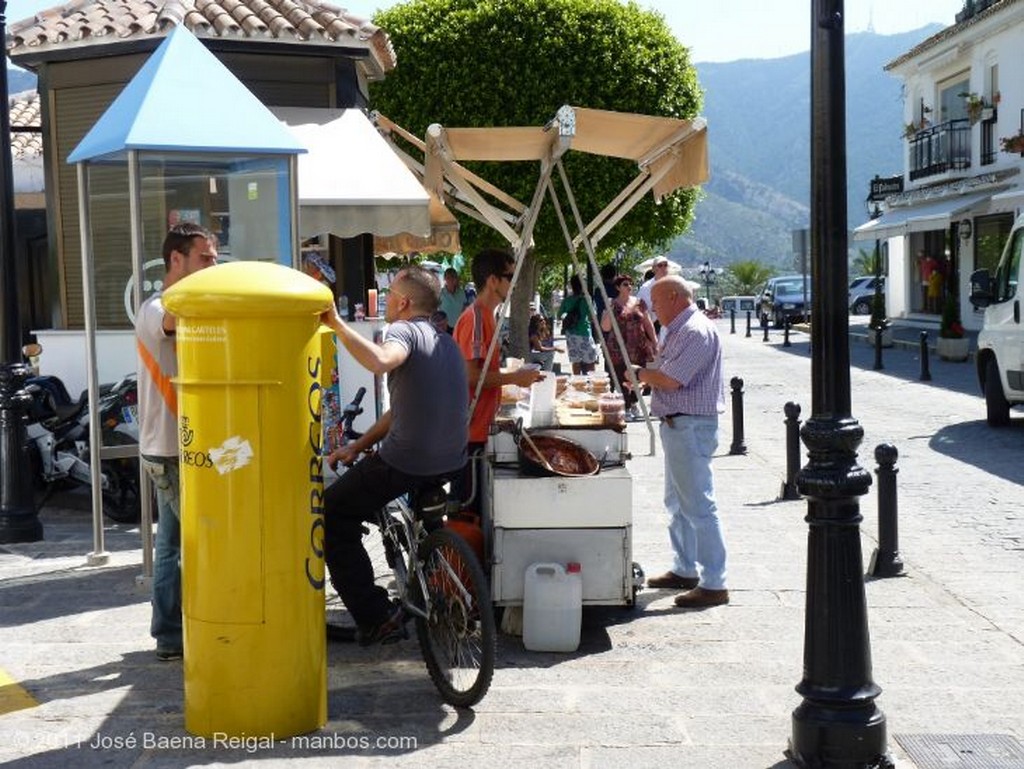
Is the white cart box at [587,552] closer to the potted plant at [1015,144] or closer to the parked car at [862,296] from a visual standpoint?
the potted plant at [1015,144]

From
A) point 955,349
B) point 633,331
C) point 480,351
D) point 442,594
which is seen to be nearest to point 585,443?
point 480,351

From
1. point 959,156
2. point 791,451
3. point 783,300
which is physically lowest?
point 791,451

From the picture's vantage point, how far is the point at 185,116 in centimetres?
710

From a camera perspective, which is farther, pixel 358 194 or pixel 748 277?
pixel 748 277

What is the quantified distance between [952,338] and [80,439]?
19525mm

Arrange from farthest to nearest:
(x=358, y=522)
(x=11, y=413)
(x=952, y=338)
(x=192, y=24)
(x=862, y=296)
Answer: (x=862, y=296) → (x=952, y=338) → (x=192, y=24) → (x=11, y=413) → (x=358, y=522)

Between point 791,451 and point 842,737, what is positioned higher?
point 791,451

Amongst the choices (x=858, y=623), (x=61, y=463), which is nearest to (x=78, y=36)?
(x=61, y=463)

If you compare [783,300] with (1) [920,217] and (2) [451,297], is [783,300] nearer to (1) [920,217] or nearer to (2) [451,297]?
(1) [920,217]

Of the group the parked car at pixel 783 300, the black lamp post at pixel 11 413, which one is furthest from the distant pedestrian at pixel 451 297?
the parked car at pixel 783 300

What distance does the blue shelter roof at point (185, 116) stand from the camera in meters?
6.94

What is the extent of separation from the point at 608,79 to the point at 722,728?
804 inches

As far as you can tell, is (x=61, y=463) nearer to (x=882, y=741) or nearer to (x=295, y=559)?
(x=295, y=559)

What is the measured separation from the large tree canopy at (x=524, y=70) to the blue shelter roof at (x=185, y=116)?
1637 cm
